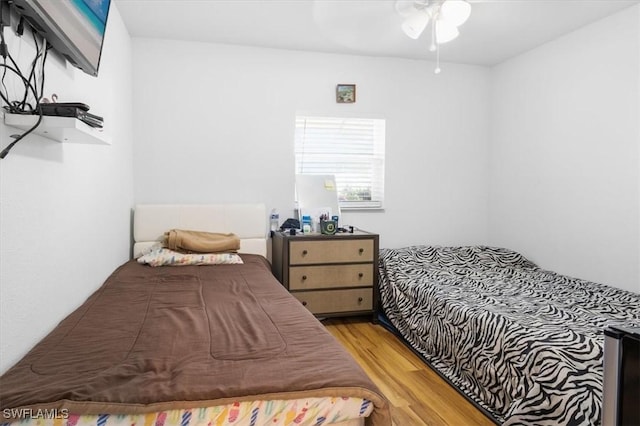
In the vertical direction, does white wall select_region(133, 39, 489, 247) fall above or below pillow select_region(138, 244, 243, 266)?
above

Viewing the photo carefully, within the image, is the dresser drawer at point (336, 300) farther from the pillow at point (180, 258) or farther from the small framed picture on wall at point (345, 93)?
the small framed picture on wall at point (345, 93)

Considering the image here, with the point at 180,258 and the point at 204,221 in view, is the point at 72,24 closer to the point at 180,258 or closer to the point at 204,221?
the point at 180,258

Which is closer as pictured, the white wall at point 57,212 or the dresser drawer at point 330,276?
the white wall at point 57,212

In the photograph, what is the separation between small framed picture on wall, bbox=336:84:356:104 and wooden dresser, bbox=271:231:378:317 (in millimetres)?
1268

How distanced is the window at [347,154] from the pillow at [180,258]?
3.70 ft

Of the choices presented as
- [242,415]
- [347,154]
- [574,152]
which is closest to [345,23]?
[347,154]

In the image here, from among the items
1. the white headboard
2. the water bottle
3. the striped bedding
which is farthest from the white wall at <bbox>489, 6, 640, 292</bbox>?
the striped bedding

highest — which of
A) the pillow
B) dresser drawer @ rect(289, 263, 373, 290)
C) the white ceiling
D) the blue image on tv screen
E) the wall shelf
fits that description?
the white ceiling

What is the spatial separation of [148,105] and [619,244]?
3.75m

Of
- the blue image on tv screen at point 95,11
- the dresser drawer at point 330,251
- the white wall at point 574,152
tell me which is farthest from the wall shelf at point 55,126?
the white wall at point 574,152

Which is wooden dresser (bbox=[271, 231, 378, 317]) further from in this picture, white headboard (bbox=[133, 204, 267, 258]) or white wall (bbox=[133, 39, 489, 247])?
white wall (bbox=[133, 39, 489, 247])

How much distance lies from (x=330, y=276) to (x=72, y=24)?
7.84ft

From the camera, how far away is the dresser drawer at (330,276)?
3270 millimetres

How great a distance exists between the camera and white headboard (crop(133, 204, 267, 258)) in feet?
10.9
